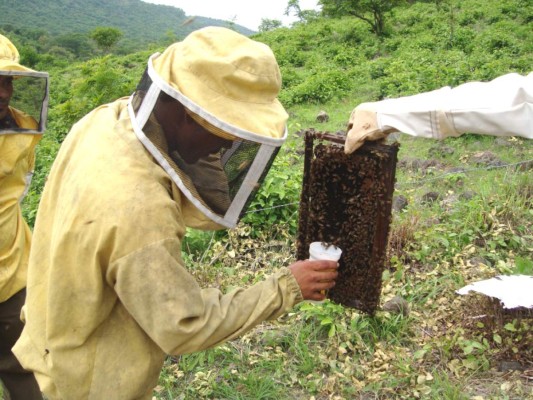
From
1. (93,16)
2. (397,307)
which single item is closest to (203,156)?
(397,307)

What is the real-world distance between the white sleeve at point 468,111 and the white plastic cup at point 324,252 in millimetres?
803

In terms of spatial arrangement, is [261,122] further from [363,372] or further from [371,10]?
[371,10]

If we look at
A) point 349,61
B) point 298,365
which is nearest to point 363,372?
point 298,365

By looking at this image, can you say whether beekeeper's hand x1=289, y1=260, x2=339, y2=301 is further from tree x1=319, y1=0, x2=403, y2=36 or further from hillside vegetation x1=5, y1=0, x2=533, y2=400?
tree x1=319, y1=0, x2=403, y2=36

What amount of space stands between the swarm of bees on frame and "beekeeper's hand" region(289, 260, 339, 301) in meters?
0.64

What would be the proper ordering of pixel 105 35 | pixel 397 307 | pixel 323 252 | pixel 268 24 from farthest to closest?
pixel 105 35 → pixel 268 24 → pixel 397 307 → pixel 323 252

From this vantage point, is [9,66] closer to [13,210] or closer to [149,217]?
[13,210]

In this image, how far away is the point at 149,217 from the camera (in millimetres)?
1804

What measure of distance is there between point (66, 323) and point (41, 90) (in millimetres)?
2369

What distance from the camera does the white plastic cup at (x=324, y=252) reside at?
8.97ft

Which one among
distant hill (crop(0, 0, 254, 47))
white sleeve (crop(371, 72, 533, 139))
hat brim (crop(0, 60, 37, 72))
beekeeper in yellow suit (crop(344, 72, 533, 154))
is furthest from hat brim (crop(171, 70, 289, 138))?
distant hill (crop(0, 0, 254, 47))

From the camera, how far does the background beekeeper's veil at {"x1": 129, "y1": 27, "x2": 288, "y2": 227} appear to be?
188 cm

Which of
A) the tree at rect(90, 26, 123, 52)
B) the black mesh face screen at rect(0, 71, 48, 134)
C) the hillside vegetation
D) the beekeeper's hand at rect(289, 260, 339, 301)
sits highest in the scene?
the black mesh face screen at rect(0, 71, 48, 134)

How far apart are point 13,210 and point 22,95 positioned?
33.5 inches
